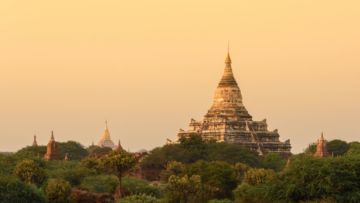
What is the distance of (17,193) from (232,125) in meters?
79.6

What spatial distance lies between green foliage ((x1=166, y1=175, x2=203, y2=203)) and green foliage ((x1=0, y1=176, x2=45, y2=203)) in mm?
9102

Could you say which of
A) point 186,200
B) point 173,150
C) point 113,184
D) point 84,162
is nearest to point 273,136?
point 173,150

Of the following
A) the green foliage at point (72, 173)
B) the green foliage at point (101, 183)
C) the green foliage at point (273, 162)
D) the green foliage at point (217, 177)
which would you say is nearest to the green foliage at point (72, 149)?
the green foliage at point (273, 162)

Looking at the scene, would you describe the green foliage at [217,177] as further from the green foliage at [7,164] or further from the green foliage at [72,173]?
the green foliage at [7,164]

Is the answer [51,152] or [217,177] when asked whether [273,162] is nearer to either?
[51,152]

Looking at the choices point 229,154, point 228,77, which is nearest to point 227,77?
point 228,77

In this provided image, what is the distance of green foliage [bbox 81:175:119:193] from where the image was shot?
245 ft

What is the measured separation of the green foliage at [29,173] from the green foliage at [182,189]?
11170 mm

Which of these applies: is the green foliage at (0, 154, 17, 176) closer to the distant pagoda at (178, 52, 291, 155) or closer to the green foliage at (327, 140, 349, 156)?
the distant pagoda at (178, 52, 291, 155)

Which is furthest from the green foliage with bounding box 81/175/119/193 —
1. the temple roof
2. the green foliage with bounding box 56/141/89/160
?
the temple roof

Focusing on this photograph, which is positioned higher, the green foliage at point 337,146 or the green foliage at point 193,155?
the green foliage at point 337,146

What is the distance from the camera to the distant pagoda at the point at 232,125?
135m

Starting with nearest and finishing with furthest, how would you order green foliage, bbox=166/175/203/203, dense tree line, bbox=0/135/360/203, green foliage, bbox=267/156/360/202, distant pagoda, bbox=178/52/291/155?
green foliage, bbox=267/156/360/202
dense tree line, bbox=0/135/360/203
green foliage, bbox=166/175/203/203
distant pagoda, bbox=178/52/291/155

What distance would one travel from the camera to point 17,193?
57.9m
